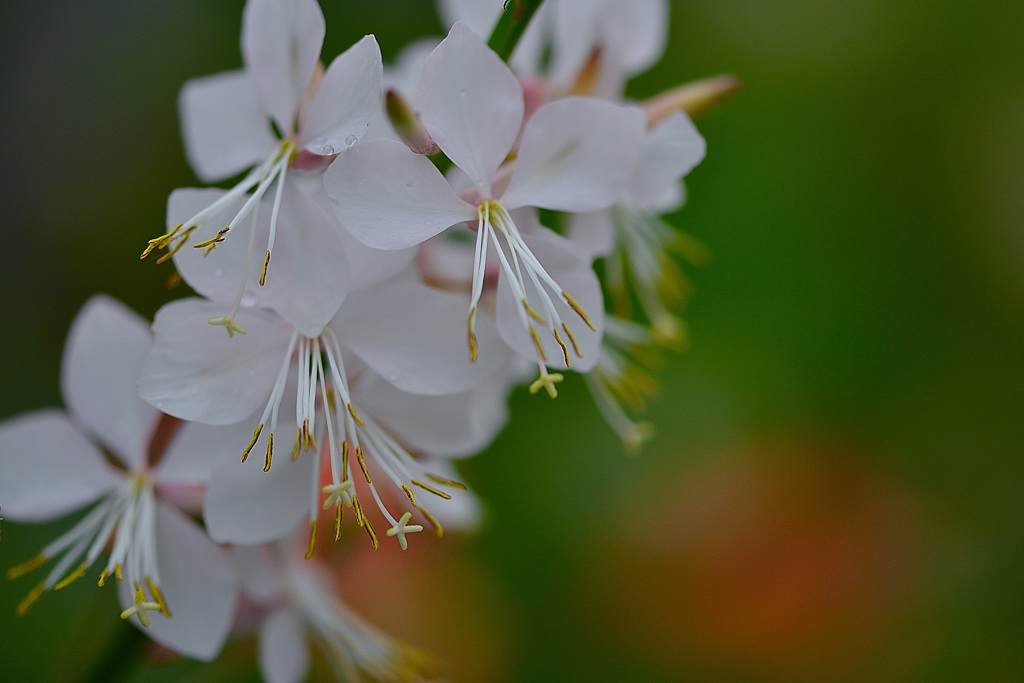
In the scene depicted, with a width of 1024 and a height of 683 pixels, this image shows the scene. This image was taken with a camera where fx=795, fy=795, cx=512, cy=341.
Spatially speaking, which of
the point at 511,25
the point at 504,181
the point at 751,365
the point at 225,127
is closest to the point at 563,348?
the point at 504,181

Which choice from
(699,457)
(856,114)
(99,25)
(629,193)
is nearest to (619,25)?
(629,193)

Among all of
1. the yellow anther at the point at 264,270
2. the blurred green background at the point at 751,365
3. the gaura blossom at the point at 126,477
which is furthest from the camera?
the blurred green background at the point at 751,365

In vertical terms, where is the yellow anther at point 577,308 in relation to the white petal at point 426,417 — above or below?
above

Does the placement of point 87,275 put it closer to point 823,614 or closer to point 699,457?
point 699,457

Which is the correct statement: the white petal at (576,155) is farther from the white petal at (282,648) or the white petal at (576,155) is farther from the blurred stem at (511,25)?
the white petal at (282,648)

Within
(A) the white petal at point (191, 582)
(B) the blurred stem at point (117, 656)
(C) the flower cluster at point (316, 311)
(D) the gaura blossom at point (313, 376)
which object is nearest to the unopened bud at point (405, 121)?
A: (C) the flower cluster at point (316, 311)

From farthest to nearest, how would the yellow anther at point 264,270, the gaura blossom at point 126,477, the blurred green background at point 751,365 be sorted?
the blurred green background at point 751,365
the gaura blossom at point 126,477
the yellow anther at point 264,270

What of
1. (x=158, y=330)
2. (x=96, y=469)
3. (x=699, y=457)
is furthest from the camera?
(x=699, y=457)
